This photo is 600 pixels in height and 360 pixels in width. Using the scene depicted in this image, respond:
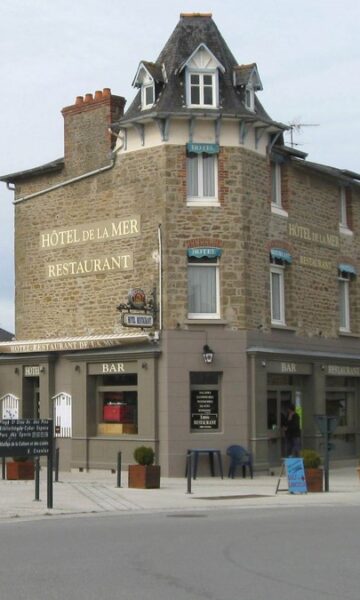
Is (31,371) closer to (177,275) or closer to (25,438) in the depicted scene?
(177,275)

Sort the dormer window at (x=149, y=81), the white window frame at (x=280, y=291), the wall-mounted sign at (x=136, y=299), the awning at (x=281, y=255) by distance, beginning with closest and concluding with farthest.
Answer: the wall-mounted sign at (x=136, y=299) → the dormer window at (x=149, y=81) → the awning at (x=281, y=255) → the white window frame at (x=280, y=291)

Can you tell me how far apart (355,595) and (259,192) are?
20.1 metres

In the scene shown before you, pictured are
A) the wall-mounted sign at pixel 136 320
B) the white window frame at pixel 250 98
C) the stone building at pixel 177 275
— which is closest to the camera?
the wall-mounted sign at pixel 136 320

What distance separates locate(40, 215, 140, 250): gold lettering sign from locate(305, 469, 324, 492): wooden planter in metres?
8.63

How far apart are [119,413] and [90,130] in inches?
320

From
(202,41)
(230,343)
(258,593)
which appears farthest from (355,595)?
(202,41)

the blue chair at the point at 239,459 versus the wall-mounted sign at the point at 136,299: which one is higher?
the wall-mounted sign at the point at 136,299

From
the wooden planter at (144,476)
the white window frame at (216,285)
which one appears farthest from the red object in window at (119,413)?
the wooden planter at (144,476)

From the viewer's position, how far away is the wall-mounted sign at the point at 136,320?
87.9 feet

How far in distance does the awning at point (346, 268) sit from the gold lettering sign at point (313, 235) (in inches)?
25.1

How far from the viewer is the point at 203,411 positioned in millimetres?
27812

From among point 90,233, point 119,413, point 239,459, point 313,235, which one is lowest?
point 239,459

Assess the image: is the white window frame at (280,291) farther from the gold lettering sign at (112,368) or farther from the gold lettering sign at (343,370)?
the gold lettering sign at (112,368)

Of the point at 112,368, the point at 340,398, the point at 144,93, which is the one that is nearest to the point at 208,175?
the point at 144,93
